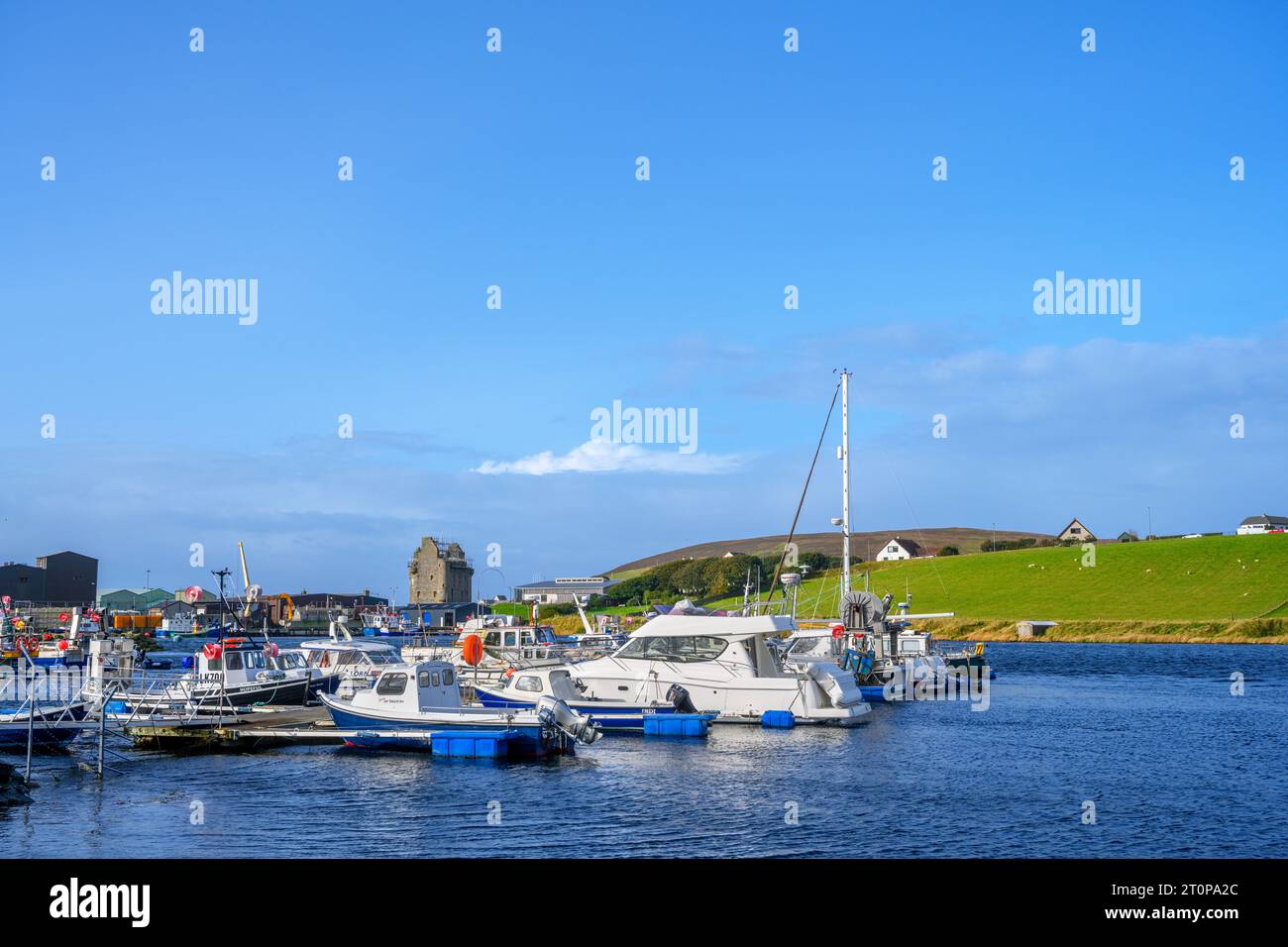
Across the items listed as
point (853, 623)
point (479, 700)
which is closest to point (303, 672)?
point (479, 700)

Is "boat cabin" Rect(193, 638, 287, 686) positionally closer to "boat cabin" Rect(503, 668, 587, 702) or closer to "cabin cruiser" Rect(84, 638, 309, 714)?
"cabin cruiser" Rect(84, 638, 309, 714)

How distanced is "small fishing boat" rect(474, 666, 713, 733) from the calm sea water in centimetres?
211

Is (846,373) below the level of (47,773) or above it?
above

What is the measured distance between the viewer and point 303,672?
153ft

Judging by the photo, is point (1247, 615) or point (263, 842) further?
point (1247, 615)

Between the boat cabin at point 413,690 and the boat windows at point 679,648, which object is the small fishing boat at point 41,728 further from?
the boat windows at point 679,648

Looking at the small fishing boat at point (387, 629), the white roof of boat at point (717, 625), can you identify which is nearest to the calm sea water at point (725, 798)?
the white roof of boat at point (717, 625)

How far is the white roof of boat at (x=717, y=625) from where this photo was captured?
44656 mm

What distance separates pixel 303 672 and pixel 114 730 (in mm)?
8572

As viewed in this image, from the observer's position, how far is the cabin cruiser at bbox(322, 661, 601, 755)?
35344mm

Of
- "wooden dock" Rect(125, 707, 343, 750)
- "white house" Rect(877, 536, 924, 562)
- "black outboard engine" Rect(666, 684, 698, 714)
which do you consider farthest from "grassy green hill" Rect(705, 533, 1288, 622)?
"wooden dock" Rect(125, 707, 343, 750)

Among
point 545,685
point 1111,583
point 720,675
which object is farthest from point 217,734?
point 1111,583

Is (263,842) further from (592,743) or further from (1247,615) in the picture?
(1247,615)
